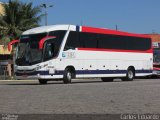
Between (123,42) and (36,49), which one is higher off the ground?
(123,42)

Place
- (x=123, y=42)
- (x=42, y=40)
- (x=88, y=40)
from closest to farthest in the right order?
1. (x=42, y=40)
2. (x=88, y=40)
3. (x=123, y=42)

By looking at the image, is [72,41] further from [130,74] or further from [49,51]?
[130,74]

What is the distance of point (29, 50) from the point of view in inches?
1203

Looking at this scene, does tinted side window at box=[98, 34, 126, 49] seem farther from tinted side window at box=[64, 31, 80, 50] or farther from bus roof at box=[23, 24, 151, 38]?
tinted side window at box=[64, 31, 80, 50]

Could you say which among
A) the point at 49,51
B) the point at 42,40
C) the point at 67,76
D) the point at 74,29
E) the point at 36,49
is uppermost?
the point at 74,29

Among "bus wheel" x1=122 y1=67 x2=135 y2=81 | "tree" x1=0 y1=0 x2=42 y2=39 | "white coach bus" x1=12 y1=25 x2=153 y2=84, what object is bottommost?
"bus wheel" x1=122 y1=67 x2=135 y2=81

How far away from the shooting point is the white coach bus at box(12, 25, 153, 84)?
30156mm

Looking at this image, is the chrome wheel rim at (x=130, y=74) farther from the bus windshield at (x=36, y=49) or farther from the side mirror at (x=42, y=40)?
the side mirror at (x=42, y=40)

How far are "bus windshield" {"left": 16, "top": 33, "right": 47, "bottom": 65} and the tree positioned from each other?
1048 inches

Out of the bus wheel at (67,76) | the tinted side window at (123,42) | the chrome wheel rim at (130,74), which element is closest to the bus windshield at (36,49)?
the bus wheel at (67,76)

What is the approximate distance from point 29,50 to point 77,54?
10.6 ft

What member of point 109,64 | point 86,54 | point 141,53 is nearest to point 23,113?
point 86,54

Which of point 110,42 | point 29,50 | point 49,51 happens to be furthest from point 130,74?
point 29,50

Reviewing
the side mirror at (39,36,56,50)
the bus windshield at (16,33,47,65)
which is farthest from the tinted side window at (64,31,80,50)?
the bus windshield at (16,33,47,65)
